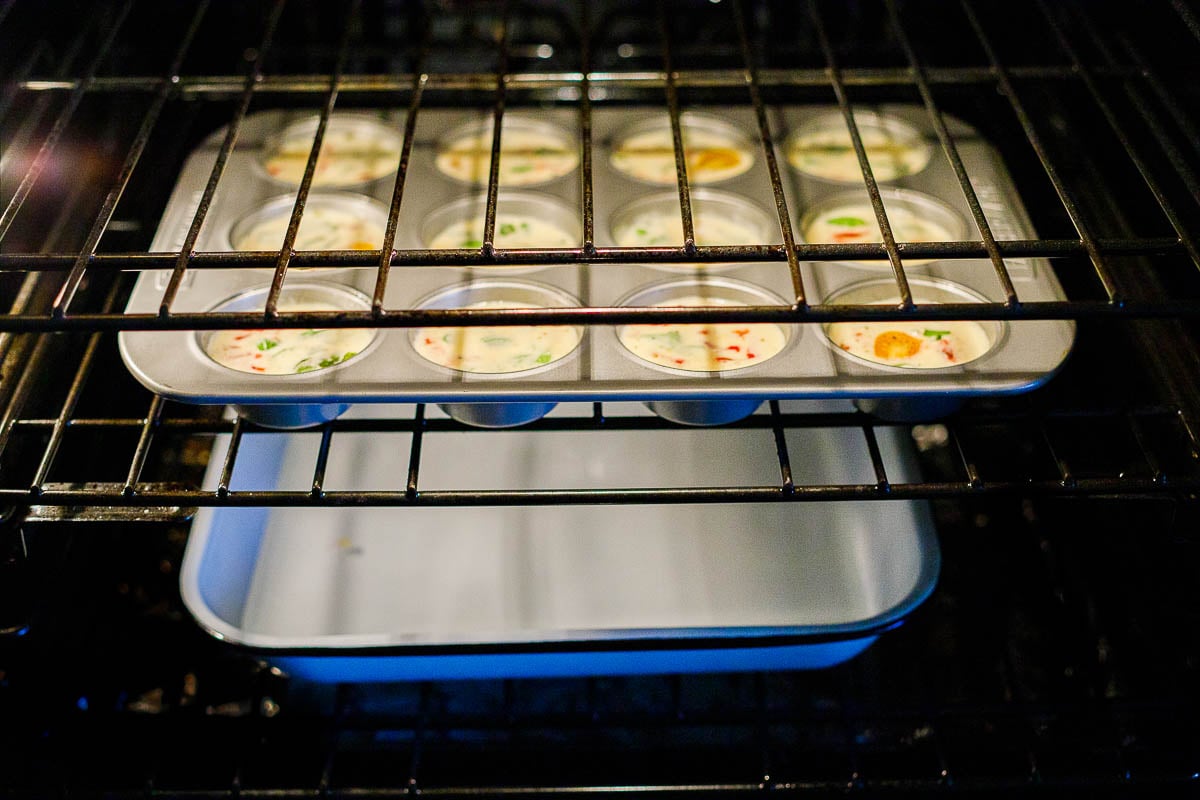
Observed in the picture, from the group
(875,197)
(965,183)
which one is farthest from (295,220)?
(965,183)

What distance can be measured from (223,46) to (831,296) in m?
1.46

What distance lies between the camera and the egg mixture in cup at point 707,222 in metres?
1.63

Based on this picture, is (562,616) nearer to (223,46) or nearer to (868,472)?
(868,472)

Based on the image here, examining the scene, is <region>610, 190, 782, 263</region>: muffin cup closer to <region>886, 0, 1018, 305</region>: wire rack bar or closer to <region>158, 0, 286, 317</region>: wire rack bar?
<region>886, 0, 1018, 305</region>: wire rack bar

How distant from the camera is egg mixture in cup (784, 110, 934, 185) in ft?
5.80

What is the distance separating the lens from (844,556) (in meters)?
1.52

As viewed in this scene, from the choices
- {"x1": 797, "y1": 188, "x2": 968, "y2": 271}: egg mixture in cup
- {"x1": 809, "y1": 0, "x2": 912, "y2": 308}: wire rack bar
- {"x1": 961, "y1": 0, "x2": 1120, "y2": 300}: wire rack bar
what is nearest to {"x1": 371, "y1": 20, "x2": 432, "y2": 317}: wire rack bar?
{"x1": 809, "y1": 0, "x2": 912, "y2": 308}: wire rack bar

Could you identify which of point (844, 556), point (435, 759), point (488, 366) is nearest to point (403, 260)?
point (488, 366)

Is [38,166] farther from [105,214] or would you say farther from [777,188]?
[777,188]

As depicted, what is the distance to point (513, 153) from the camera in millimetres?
1877

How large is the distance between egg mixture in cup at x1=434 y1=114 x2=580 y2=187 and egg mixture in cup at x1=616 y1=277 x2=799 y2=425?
0.37 m

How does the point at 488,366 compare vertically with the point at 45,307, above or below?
below

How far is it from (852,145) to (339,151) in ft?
3.35

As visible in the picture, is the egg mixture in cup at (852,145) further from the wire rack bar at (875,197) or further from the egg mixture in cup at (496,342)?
the egg mixture in cup at (496,342)
